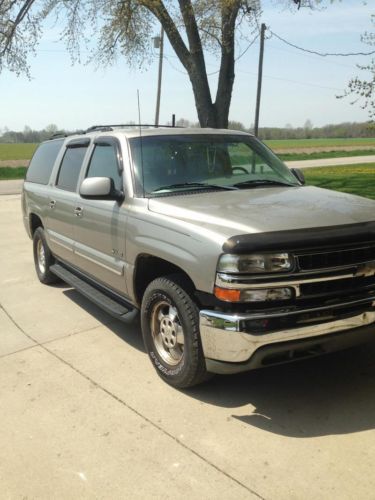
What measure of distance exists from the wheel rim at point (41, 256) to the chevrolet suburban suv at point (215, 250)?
136cm

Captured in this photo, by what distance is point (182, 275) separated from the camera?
3.57m

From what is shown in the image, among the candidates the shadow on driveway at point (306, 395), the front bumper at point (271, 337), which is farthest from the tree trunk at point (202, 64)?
the front bumper at point (271, 337)

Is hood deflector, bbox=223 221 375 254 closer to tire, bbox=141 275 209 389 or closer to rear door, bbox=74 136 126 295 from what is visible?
tire, bbox=141 275 209 389

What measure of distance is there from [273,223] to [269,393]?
1249mm

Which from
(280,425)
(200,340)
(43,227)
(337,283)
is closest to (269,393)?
(280,425)

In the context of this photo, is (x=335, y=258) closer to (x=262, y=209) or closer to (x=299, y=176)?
(x=262, y=209)

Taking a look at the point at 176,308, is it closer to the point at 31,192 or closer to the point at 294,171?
the point at 294,171

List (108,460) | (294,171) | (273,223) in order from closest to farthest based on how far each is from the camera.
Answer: (108,460), (273,223), (294,171)

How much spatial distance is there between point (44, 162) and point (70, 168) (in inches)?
47.4

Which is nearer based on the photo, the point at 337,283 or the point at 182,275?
the point at 337,283

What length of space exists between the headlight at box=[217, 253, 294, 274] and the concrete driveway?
99 cm

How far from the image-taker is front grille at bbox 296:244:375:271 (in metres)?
3.08

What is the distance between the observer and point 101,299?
15.2 ft

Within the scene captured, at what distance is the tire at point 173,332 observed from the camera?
11.0 ft
